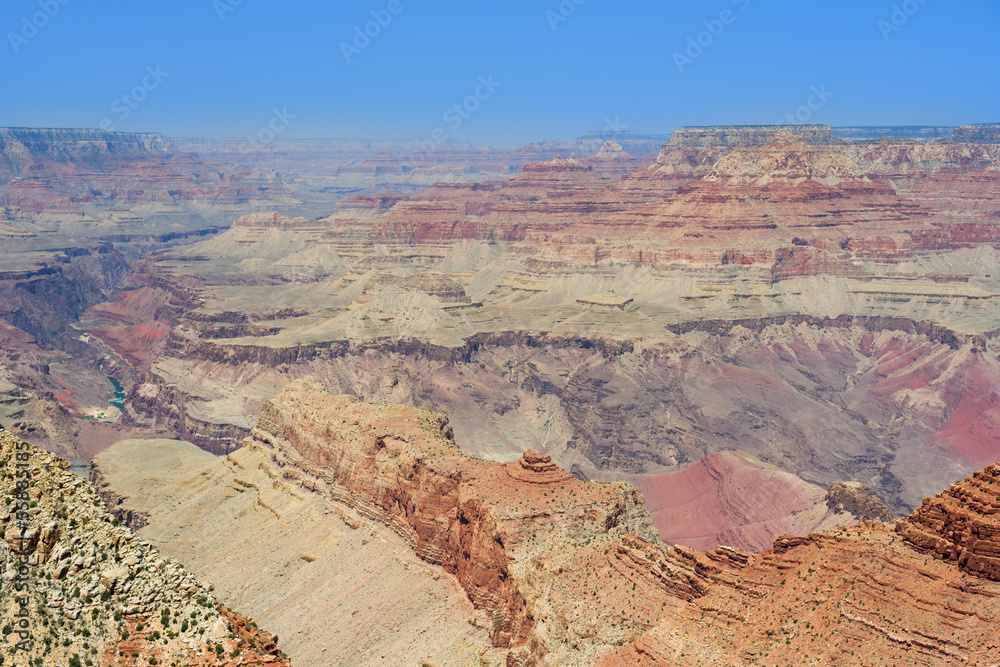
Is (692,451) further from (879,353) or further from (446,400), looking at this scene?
(879,353)

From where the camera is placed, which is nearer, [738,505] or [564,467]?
[738,505]

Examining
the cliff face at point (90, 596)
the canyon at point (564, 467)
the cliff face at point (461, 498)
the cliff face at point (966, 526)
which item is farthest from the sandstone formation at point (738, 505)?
the cliff face at point (90, 596)

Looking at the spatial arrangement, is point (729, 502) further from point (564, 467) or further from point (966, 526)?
point (966, 526)

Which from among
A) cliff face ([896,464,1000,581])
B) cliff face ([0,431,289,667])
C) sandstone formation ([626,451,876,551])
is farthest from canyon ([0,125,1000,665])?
cliff face ([0,431,289,667])

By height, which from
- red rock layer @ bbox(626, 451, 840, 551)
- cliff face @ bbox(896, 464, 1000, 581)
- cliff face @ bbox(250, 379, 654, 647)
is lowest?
red rock layer @ bbox(626, 451, 840, 551)

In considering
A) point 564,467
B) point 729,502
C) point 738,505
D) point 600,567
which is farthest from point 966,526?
point 564,467

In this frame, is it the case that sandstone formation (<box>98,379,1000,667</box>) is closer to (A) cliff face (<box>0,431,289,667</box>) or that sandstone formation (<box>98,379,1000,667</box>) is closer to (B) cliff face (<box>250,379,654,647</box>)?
(B) cliff face (<box>250,379,654,647</box>)

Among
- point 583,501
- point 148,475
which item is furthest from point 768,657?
point 148,475
